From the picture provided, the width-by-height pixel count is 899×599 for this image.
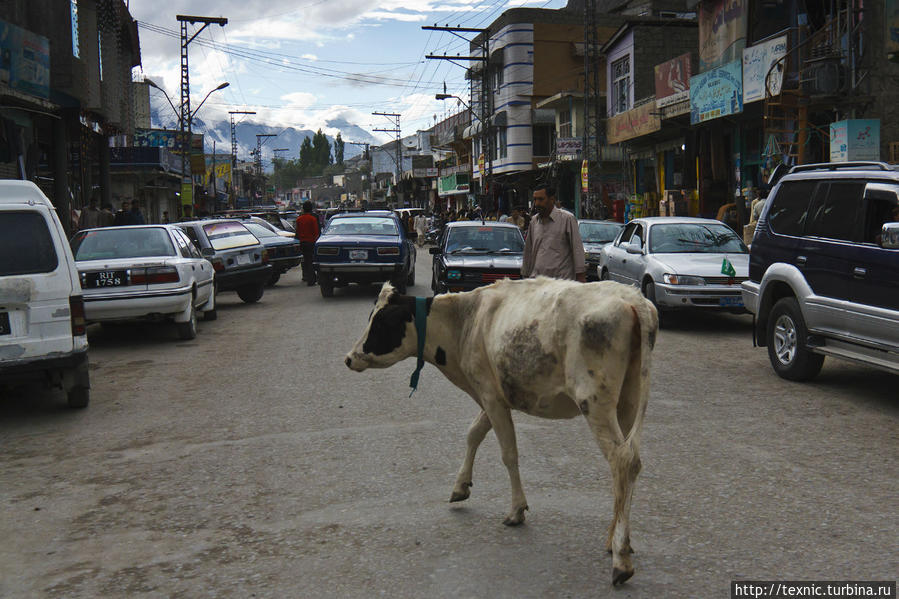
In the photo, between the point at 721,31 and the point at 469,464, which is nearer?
the point at 469,464

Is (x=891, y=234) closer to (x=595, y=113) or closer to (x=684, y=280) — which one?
(x=684, y=280)

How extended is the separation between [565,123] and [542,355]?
42.1 meters

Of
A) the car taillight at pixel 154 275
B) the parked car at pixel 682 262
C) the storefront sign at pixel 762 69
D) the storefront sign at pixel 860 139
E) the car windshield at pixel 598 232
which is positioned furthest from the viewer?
the car windshield at pixel 598 232

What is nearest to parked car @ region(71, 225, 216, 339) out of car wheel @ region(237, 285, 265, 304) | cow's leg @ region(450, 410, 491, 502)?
car wheel @ region(237, 285, 265, 304)

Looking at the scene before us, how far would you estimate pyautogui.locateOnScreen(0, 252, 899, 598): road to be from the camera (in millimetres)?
4051

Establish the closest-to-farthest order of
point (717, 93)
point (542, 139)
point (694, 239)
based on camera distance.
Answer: point (694, 239), point (717, 93), point (542, 139)

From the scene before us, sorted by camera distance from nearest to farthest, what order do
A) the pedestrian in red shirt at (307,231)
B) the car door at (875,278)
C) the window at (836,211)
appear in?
the car door at (875,278) → the window at (836,211) → the pedestrian in red shirt at (307,231)

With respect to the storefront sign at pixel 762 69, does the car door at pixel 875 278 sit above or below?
A: below

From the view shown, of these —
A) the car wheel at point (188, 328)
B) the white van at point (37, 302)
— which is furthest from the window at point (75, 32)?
the white van at point (37, 302)

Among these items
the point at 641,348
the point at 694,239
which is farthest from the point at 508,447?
the point at 694,239

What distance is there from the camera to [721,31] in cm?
2355

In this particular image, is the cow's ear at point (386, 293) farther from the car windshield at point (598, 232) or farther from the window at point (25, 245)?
the car windshield at point (598, 232)

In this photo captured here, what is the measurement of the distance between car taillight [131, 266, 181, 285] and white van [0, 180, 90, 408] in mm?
3852

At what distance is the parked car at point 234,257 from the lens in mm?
17203
